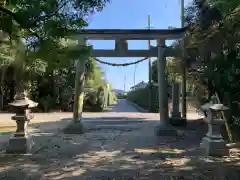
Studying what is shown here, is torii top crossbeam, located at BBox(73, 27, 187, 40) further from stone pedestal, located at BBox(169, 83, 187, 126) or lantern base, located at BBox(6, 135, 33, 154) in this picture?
lantern base, located at BBox(6, 135, 33, 154)

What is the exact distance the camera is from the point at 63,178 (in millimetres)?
5207

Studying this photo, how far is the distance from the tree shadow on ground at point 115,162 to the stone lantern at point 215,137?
29cm

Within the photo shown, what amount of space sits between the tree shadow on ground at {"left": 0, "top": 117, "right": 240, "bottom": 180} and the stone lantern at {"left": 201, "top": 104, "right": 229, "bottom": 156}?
0.29 meters

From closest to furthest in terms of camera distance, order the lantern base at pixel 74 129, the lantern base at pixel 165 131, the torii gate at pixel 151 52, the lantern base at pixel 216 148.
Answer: the lantern base at pixel 216 148 → the lantern base at pixel 165 131 → the torii gate at pixel 151 52 → the lantern base at pixel 74 129

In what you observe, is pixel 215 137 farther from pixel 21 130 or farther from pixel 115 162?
pixel 21 130

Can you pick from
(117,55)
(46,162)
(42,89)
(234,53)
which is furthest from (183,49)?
(42,89)

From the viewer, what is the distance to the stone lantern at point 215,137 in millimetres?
6996

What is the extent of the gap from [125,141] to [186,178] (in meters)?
4.04

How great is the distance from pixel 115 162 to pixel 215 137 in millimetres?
2370

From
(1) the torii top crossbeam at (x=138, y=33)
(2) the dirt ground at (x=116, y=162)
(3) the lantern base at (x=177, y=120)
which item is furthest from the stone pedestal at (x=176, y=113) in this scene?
(2) the dirt ground at (x=116, y=162)

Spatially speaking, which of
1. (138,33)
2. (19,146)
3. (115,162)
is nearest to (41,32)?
(115,162)

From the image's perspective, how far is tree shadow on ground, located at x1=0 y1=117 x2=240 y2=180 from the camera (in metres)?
5.41

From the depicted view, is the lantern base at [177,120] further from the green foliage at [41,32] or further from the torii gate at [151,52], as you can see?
the green foliage at [41,32]

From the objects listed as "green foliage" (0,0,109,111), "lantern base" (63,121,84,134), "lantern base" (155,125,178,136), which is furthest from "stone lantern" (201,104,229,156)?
"lantern base" (63,121,84,134)
